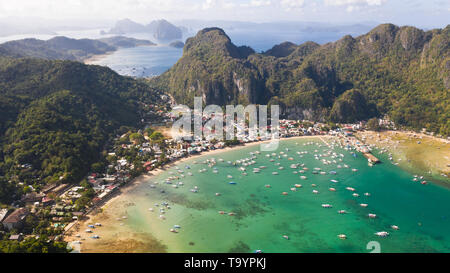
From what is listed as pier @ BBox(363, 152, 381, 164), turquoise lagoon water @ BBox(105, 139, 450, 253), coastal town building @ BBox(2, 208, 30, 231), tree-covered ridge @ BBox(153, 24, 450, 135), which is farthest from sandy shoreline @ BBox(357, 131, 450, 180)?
coastal town building @ BBox(2, 208, 30, 231)

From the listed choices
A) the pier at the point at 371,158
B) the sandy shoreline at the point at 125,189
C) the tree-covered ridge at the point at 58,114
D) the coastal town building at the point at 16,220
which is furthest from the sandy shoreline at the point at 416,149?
the coastal town building at the point at 16,220

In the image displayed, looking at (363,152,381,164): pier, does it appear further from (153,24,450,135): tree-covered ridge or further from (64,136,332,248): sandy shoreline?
(153,24,450,135): tree-covered ridge

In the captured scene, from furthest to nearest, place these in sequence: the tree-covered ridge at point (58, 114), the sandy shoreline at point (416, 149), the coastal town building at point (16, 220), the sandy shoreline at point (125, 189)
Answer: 1. the sandy shoreline at point (416, 149)
2. the tree-covered ridge at point (58, 114)
3. the sandy shoreline at point (125, 189)
4. the coastal town building at point (16, 220)

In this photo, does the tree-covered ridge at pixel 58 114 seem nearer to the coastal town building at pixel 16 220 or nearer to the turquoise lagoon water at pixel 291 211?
the coastal town building at pixel 16 220

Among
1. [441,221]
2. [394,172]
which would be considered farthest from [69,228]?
[394,172]

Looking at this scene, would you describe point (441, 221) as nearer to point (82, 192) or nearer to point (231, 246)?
point (231, 246)

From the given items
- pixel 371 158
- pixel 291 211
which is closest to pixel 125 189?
pixel 291 211
